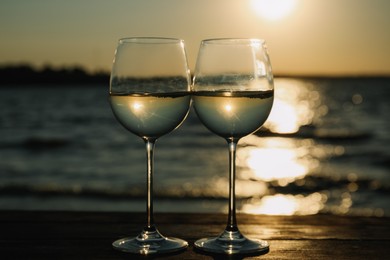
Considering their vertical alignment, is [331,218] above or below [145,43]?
below

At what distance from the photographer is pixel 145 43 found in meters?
1.98

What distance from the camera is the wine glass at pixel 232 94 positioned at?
1.93m

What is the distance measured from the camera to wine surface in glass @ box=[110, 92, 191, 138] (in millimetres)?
1901

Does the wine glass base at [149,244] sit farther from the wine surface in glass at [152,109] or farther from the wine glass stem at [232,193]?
the wine surface in glass at [152,109]

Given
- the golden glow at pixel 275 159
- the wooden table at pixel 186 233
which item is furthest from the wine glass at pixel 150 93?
the golden glow at pixel 275 159

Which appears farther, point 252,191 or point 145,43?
point 252,191

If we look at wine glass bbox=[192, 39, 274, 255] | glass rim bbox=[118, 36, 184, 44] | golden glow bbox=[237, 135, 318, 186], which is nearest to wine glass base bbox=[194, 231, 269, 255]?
wine glass bbox=[192, 39, 274, 255]

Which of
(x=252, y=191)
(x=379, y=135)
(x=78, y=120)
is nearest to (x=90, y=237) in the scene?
(x=252, y=191)

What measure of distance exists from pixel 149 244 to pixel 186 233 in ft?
0.76

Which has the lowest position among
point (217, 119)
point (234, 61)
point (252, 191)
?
point (252, 191)

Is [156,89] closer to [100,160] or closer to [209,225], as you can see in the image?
[209,225]

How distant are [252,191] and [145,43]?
40.7 ft

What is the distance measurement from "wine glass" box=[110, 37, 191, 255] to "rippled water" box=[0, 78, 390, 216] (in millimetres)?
9472

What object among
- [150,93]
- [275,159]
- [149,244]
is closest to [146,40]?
[150,93]
